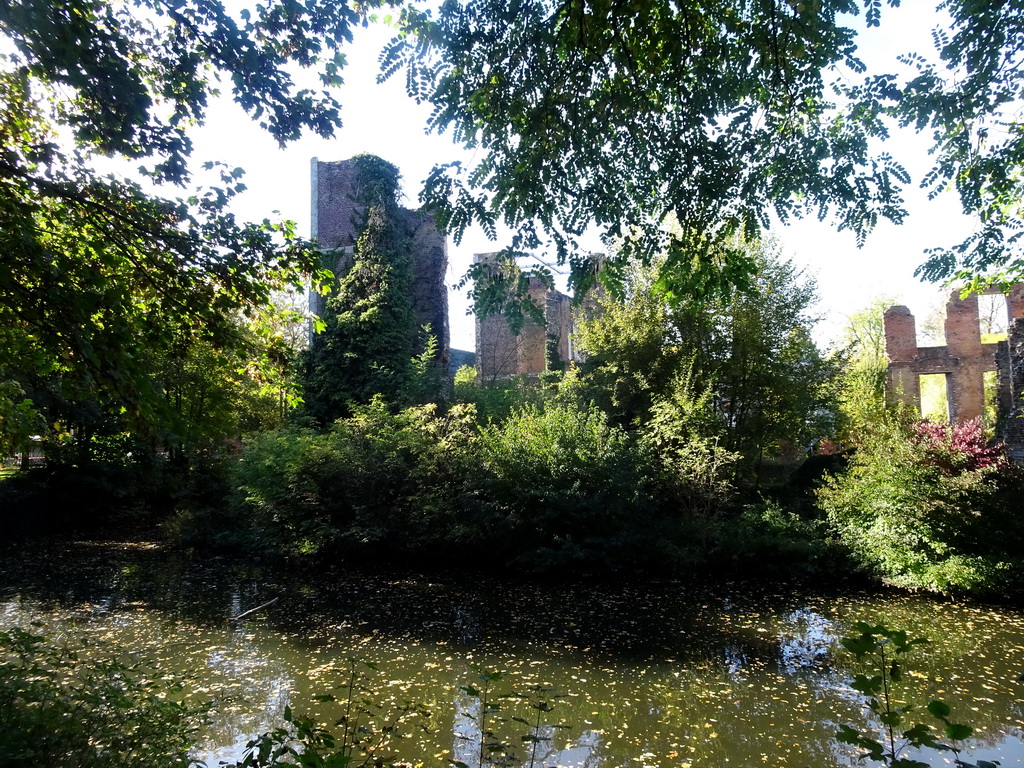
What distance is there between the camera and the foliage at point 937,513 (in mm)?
10023

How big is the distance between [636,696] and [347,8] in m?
6.45

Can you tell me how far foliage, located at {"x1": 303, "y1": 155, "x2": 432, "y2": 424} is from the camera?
19.8 metres

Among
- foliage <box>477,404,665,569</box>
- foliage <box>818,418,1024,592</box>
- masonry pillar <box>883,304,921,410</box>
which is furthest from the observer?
masonry pillar <box>883,304,921,410</box>

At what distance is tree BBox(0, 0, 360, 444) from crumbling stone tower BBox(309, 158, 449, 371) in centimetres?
1513

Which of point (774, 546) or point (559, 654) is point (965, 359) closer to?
point (774, 546)

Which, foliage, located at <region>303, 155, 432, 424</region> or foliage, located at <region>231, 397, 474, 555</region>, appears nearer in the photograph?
foliage, located at <region>231, 397, 474, 555</region>

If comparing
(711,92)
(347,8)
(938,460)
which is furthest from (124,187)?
(938,460)

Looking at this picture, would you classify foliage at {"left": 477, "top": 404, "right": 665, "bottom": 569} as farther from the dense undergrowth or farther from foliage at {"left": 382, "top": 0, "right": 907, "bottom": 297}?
foliage at {"left": 382, "top": 0, "right": 907, "bottom": 297}

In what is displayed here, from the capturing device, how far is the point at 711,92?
4664 millimetres

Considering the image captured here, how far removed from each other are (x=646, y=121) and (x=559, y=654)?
18.8 feet

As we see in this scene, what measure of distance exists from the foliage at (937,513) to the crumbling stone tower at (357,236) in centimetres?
1308

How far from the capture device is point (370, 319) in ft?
65.5

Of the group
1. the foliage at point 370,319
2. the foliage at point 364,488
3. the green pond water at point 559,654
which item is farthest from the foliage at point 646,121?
the foliage at point 370,319

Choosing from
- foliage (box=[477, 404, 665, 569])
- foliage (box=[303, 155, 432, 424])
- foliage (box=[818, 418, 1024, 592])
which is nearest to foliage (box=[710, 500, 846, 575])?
foliage (box=[818, 418, 1024, 592])
